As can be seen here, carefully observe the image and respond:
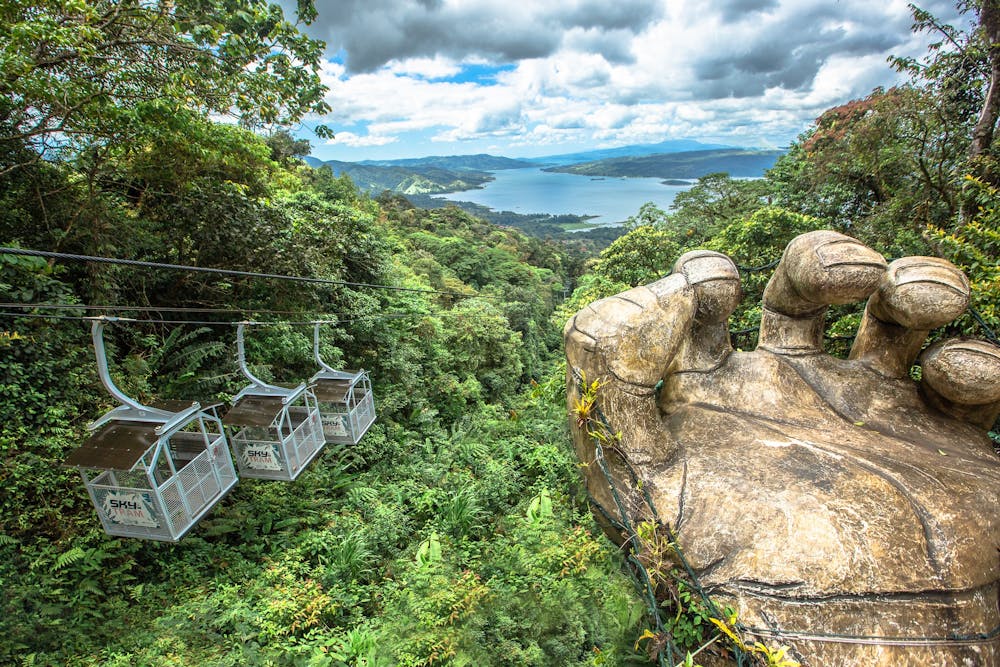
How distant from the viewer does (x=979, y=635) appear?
3.00 metres

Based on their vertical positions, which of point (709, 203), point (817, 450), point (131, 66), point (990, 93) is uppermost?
point (131, 66)

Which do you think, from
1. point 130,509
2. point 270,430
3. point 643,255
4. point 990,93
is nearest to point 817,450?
point 270,430

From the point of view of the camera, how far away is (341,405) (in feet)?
24.4

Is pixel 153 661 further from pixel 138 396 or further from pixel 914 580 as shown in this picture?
pixel 914 580

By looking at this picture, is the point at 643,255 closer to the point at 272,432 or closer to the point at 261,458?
the point at 272,432

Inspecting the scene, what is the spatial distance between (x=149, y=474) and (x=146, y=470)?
6cm

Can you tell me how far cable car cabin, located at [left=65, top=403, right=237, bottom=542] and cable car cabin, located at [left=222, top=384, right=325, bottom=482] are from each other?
1.45 ft

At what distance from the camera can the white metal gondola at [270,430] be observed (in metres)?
5.66

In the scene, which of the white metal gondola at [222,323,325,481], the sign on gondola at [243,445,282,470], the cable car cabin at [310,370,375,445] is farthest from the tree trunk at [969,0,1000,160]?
the sign on gondola at [243,445,282,470]

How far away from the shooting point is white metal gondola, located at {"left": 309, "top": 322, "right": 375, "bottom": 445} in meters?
6.96

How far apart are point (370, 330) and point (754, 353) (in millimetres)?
10168

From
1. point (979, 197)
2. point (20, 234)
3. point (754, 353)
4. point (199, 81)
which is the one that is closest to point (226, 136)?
point (199, 81)

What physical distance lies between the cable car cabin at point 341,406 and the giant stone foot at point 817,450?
13.4 ft

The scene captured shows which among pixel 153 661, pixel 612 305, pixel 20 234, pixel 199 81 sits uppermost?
pixel 199 81
